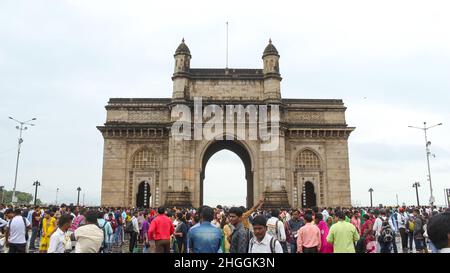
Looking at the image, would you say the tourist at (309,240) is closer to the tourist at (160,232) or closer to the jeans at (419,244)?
the tourist at (160,232)

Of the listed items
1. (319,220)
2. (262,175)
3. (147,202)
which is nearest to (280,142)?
(262,175)

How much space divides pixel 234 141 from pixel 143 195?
1065 centimetres

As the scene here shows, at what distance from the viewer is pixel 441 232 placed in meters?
3.68

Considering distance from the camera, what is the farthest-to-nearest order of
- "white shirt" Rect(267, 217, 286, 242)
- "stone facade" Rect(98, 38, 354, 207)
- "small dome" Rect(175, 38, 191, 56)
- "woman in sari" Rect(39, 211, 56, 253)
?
"small dome" Rect(175, 38, 191, 56) < "stone facade" Rect(98, 38, 354, 207) < "woman in sari" Rect(39, 211, 56, 253) < "white shirt" Rect(267, 217, 286, 242)

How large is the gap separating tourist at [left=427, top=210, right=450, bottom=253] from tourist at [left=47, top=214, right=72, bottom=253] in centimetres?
633

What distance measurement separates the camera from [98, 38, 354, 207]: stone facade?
35.0 m

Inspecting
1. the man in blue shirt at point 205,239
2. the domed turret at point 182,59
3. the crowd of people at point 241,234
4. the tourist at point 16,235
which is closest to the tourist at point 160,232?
the crowd of people at point 241,234

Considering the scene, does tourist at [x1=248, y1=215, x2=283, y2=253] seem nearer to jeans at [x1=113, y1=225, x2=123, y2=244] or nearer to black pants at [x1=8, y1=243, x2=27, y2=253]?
black pants at [x1=8, y1=243, x2=27, y2=253]

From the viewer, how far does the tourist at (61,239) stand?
7.21 m

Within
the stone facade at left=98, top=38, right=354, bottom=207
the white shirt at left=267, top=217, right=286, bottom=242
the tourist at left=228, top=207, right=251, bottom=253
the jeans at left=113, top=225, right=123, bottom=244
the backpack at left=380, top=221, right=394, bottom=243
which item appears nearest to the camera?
the tourist at left=228, top=207, right=251, bottom=253

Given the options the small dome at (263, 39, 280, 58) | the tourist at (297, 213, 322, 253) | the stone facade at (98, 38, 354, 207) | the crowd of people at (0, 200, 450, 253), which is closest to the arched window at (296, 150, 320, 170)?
the stone facade at (98, 38, 354, 207)

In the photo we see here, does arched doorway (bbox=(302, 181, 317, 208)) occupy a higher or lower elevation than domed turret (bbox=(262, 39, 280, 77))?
lower

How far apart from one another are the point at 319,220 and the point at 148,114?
28.6 m
